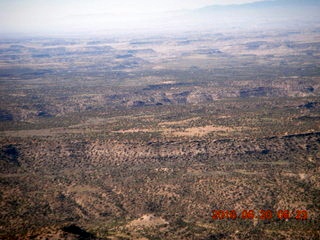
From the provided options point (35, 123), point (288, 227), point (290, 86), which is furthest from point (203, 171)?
point (290, 86)

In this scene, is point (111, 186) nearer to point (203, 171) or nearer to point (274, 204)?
point (203, 171)
